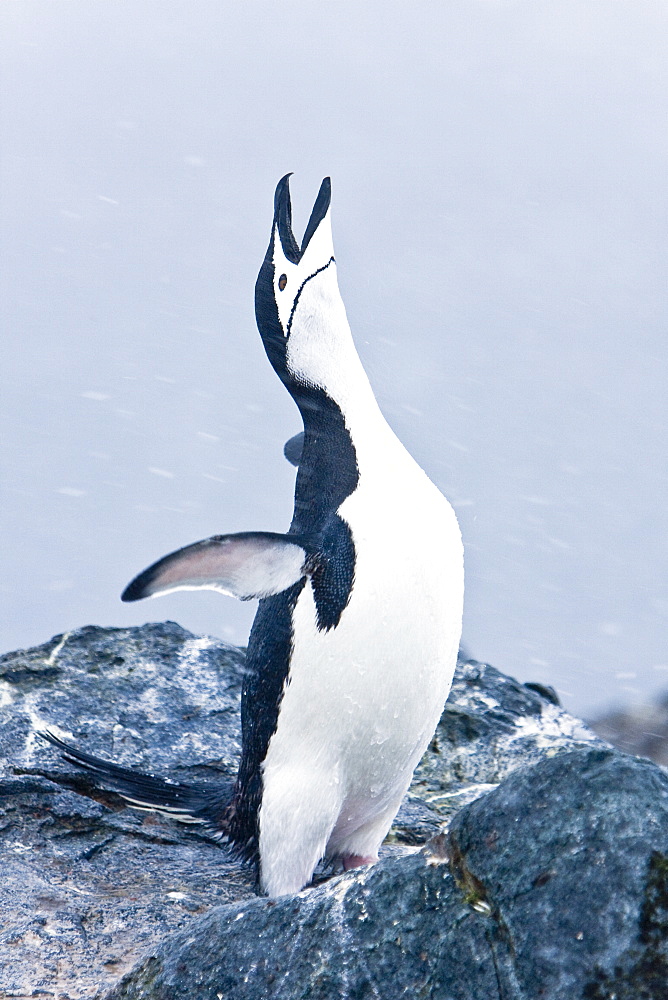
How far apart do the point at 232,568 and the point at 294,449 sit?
21.1 inches

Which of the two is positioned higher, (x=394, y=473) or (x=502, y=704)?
(x=394, y=473)

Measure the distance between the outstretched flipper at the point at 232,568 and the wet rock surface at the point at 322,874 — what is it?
21.9 inches

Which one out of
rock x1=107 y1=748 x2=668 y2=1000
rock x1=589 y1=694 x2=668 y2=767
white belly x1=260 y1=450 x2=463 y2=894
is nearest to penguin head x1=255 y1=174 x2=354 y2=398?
white belly x1=260 y1=450 x2=463 y2=894

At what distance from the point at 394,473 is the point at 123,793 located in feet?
3.20

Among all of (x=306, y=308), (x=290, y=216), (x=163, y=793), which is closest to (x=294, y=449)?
(x=306, y=308)

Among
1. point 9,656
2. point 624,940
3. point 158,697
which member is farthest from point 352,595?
point 9,656

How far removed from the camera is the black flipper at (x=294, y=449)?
7.67 ft

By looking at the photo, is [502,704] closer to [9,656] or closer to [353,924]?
[9,656]

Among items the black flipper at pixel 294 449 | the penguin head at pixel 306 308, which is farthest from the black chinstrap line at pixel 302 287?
the black flipper at pixel 294 449

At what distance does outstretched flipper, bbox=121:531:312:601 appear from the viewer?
1.81 meters

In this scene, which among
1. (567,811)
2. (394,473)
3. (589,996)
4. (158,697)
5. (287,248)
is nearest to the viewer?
(589,996)

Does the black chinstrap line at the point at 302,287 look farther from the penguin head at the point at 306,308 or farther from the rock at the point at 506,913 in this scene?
the rock at the point at 506,913

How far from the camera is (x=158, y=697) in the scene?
116 inches

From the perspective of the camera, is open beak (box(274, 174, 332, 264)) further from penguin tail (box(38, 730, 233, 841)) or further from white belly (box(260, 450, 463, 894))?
penguin tail (box(38, 730, 233, 841))
